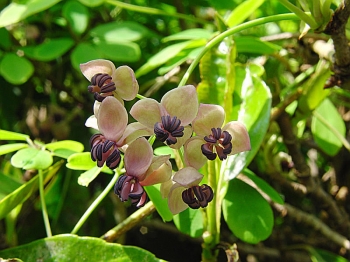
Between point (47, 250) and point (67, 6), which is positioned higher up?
point (67, 6)

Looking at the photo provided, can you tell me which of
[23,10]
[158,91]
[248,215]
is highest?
[23,10]

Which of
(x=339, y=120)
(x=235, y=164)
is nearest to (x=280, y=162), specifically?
(x=339, y=120)

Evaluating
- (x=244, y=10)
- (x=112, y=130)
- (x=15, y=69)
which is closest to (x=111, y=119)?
(x=112, y=130)

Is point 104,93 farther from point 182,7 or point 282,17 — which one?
point 182,7

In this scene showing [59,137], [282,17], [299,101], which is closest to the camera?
[282,17]

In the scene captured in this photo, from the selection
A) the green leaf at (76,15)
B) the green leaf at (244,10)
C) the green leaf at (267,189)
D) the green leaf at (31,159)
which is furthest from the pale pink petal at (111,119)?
the green leaf at (76,15)

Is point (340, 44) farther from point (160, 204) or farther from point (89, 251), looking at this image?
point (89, 251)
